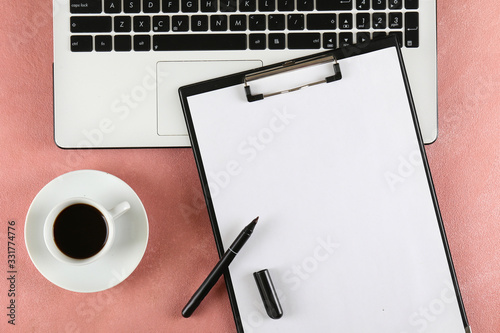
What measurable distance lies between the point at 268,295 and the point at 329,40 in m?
0.30

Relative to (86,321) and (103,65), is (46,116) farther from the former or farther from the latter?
(86,321)

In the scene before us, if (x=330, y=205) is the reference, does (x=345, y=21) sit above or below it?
above

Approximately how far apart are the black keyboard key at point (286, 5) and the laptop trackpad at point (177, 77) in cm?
7

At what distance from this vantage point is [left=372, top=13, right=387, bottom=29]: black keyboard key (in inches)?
20.6

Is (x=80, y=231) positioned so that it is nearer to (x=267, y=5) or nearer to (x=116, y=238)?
(x=116, y=238)

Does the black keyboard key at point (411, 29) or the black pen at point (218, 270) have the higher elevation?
the black keyboard key at point (411, 29)

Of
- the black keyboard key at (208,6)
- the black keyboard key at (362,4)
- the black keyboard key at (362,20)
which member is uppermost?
the black keyboard key at (208,6)

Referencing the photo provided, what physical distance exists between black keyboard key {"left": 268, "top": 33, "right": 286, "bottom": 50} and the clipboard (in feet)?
0.17

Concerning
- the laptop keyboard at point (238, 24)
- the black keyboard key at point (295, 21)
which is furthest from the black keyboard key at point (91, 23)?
the black keyboard key at point (295, 21)

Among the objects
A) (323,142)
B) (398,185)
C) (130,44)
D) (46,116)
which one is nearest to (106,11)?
(130,44)

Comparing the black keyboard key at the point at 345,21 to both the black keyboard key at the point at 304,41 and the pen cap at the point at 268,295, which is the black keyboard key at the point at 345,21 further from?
the pen cap at the point at 268,295

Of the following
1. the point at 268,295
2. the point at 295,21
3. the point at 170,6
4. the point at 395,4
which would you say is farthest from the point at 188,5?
the point at 268,295

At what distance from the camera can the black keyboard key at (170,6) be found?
0.52 m

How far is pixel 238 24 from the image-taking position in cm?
A: 52
